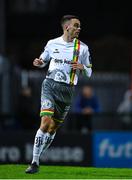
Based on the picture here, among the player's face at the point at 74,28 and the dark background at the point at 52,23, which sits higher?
the dark background at the point at 52,23

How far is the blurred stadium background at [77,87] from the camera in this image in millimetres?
22000

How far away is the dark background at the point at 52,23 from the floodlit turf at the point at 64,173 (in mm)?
18319

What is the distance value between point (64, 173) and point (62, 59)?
1.75m


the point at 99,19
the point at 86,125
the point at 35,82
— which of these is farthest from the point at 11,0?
the point at 86,125

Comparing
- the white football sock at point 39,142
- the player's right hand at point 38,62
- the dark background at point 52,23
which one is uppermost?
the dark background at point 52,23

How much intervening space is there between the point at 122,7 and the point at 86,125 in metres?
12.9

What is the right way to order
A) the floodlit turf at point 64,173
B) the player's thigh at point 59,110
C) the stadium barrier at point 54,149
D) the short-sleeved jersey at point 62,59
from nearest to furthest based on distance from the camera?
the floodlit turf at point 64,173 < the short-sleeved jersey at point 62,59 < the player's thigh at point 59,110 < the stadium barrier at point 54,149

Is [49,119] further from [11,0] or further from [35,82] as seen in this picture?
[11,0]

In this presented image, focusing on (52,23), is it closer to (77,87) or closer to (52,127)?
(77,87)

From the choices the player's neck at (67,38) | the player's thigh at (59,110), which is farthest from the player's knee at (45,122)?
the player's neck at (67,38)

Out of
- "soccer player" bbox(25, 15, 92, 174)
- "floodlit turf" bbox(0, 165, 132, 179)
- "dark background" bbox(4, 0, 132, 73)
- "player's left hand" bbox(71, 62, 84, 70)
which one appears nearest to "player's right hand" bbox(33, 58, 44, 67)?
"soccer player" bbox(25, 15, 92, 174)

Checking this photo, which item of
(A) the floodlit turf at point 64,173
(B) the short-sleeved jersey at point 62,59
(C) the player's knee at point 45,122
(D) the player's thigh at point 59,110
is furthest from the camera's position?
(D) the player's thigh at point 59,110

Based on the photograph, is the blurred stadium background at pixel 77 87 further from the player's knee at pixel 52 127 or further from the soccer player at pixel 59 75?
the soccer player at pixel 59 75

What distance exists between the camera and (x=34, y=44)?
35312 mm
